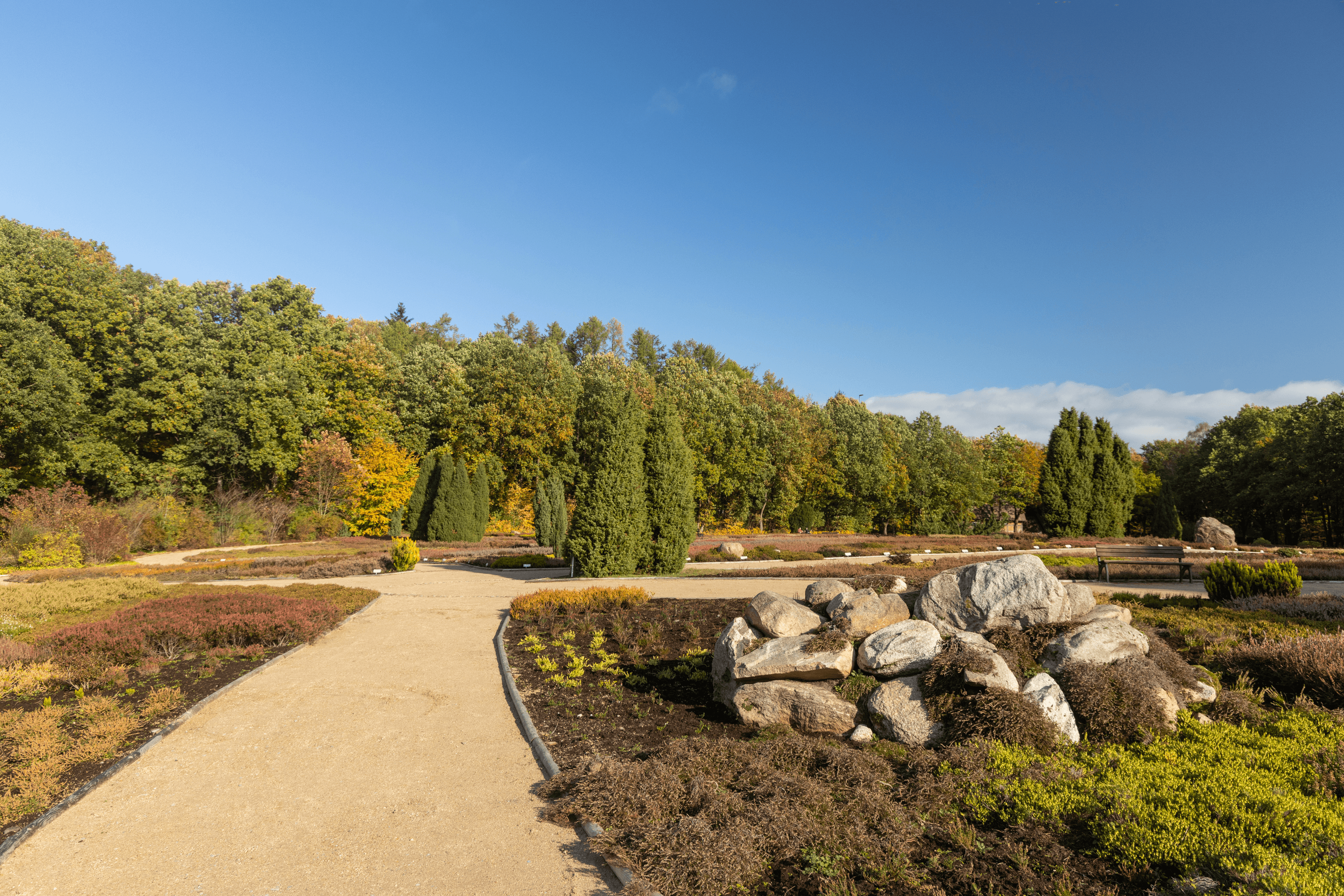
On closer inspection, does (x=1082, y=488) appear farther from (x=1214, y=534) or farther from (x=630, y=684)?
(x=630, y=684)

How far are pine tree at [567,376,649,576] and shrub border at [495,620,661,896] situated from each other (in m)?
5.96

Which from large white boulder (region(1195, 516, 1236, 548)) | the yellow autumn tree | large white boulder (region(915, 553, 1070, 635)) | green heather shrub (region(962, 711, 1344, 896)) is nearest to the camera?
green heather shrub (region(962, 711, 1344, 896))

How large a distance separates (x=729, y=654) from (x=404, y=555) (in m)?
14.7

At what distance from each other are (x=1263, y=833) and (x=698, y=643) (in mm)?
6025

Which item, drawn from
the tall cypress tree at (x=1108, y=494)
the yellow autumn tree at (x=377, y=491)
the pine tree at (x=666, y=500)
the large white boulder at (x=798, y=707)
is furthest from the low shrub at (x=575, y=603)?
the tall cypress tree at (x=1108, y=494)

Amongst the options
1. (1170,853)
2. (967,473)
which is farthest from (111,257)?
(967,473)

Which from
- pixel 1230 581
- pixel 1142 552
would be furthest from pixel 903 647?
pixel 1142 552

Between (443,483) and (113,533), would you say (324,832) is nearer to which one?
(113,533)

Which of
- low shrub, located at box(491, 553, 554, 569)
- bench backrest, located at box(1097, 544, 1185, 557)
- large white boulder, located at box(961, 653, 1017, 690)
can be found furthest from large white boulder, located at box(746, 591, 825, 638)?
bench backrest, located at box(1097, 544, 1185, 557)

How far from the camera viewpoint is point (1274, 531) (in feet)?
139

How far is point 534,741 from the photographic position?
585 cm

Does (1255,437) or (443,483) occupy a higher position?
(1255,437)

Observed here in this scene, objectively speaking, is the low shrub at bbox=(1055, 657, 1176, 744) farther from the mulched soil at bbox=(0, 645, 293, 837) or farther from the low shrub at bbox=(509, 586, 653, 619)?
the mulched soil at bbox=(0, 645, 293, 837)

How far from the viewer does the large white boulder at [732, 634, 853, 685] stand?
6141 millimetres
